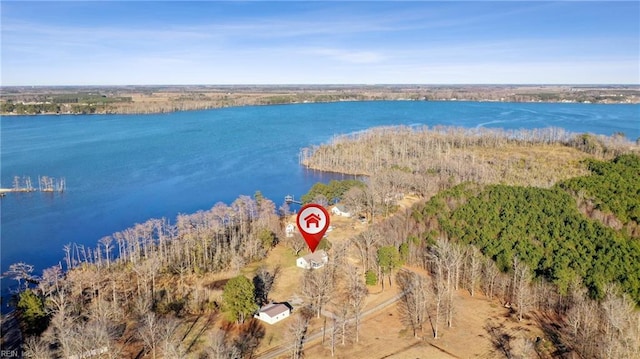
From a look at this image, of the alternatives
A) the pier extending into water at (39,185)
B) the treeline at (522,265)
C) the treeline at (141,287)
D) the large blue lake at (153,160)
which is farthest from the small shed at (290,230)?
the pier extending into water at (39,185)

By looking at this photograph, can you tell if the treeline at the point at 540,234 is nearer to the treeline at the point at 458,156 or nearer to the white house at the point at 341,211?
the white house at the point at 341,211

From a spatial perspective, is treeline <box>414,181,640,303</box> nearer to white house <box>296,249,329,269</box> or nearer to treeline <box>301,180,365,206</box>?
white house <box>296,249,329,269</box>

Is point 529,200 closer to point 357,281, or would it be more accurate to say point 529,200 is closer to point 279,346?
point 357,281

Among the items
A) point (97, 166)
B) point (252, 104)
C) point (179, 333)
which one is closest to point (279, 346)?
point (179, 333)

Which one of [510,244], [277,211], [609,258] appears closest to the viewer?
[609,258]

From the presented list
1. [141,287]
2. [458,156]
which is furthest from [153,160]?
[458,156]
